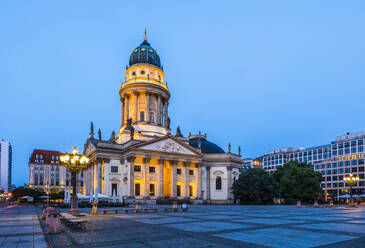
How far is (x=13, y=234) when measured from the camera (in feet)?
51.4

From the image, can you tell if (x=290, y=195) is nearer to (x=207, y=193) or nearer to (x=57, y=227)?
(x=207, y=193)

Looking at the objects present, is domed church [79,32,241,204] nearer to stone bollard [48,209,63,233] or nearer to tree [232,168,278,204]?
tree [232,168,278,204]

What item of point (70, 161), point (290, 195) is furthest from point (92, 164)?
point (290, 195)

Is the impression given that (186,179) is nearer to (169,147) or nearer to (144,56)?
(169,147)

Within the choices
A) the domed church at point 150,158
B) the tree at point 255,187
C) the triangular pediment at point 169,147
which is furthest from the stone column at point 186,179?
the tree at point 255,187

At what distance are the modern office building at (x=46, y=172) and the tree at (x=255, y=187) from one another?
7620cm

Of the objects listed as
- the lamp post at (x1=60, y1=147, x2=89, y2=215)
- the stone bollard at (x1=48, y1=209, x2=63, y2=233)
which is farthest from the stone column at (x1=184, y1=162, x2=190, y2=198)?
the stone bollard at (x1=48, y1=209, x2=63, y2=233)

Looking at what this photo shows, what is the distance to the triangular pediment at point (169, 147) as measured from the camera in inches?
2384

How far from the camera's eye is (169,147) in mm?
63250

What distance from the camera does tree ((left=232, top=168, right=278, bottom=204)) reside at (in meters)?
59.3

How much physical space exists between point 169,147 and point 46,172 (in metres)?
74.9

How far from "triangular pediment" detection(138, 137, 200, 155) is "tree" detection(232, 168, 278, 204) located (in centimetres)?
1218

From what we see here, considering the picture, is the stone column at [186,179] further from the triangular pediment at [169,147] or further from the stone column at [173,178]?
the stone column at [173,178]

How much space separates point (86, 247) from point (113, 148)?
49.6m
